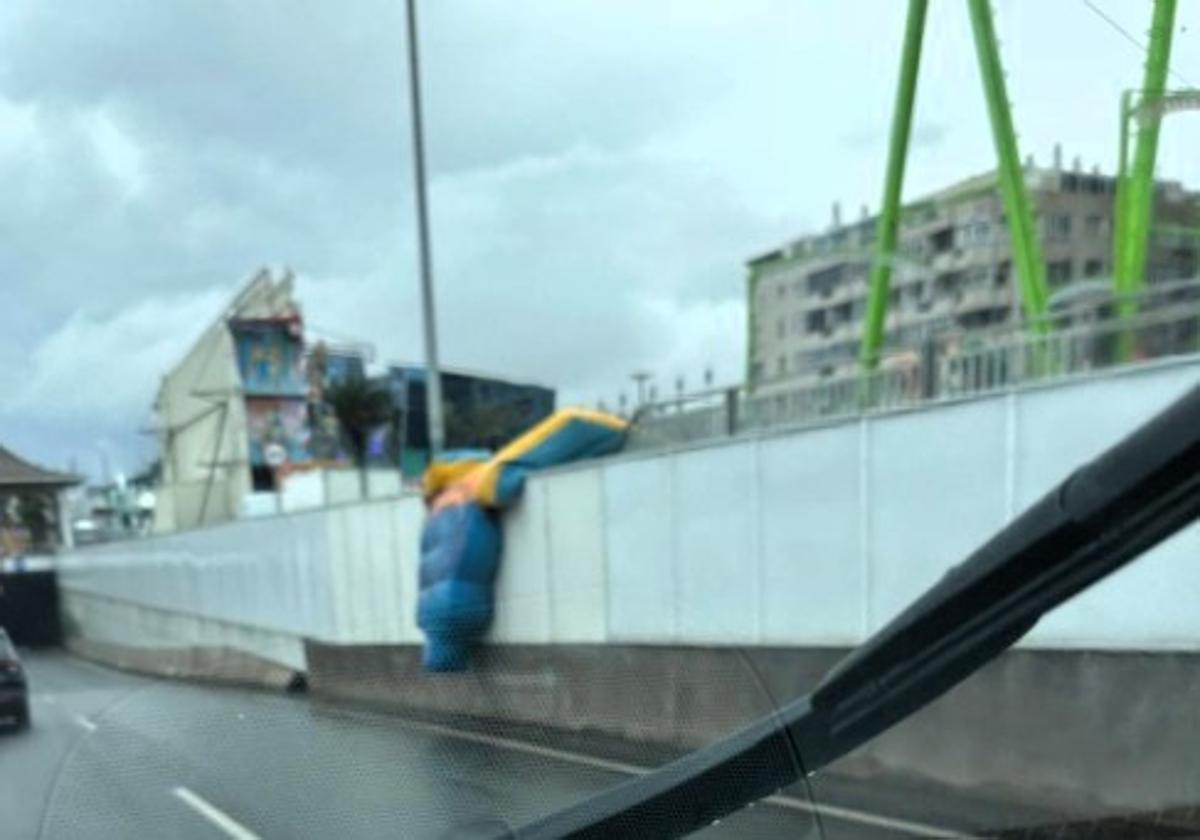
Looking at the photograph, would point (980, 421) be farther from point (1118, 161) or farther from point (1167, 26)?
point (1167, 26)

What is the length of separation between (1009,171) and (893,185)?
2.23 m

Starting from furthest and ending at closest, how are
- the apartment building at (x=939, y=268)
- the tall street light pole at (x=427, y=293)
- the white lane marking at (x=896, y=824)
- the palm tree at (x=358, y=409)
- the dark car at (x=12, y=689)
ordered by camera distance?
1. the palm tree at (x=358, y=409)
2. the tall street light pole at (x=427, y=293)
3. the dark car at (x=12, y=689)
4. the apartment building at (x=939, y=268)
5. the white lane marking at (x=896, y=824)

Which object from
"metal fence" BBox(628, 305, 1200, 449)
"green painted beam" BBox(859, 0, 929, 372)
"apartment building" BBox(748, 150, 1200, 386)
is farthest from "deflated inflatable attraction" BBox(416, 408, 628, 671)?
"green painted beam" BBox(859, 0, 929, 372)

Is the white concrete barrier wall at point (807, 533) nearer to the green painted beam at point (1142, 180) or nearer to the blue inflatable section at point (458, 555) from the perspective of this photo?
the blue inflatable section at point (458, 555)

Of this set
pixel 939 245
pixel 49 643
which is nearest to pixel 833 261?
pixel 939 245

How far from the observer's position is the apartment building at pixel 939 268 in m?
11.4

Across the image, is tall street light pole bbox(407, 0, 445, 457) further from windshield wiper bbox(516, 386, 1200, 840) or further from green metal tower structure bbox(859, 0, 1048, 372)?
windshield wiper bbox(516, 386, 1200, 840)

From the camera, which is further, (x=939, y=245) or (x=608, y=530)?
(x=939, y=245)

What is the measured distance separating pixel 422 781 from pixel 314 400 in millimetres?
56159

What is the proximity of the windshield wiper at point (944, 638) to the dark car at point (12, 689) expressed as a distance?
472 inches

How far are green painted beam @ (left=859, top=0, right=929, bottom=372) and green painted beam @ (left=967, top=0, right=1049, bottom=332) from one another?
0.85 m

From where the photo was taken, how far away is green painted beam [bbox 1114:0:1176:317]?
669 centimetres

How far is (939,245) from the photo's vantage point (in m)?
16.1

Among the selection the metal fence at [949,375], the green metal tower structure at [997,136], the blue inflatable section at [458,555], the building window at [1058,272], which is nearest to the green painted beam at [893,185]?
the green metal tower structure at [997,136]
